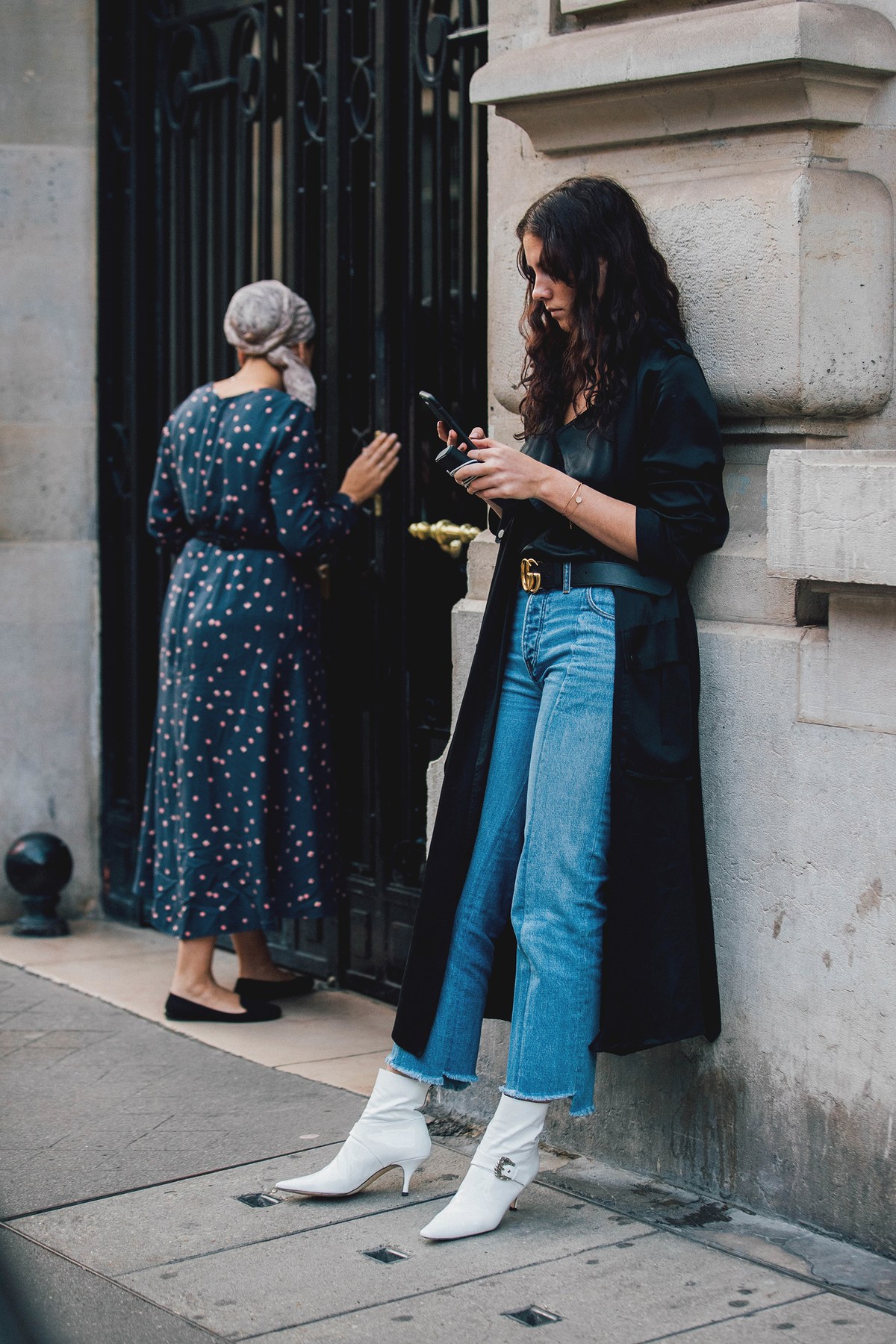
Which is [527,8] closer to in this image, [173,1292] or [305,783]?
[305,783]

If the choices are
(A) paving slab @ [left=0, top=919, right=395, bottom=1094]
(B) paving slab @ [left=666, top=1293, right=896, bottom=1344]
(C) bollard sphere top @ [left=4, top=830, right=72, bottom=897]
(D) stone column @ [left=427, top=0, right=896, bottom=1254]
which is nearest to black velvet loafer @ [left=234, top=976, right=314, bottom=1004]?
(A) paving slab @ [left=0, top=919, right=395, bottom=1094]

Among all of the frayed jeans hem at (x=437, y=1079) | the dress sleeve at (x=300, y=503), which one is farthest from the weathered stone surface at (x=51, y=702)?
the frayed jeans hem at (x=437, y=1079)

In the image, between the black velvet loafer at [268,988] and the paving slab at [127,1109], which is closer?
the paving slab at [127,1109]

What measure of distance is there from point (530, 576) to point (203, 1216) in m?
1.43

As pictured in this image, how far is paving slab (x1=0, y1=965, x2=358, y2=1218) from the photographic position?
402cm

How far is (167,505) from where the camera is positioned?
5.39 m

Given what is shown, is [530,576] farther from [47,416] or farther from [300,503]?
[47,416]

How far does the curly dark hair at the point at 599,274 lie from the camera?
3602mm

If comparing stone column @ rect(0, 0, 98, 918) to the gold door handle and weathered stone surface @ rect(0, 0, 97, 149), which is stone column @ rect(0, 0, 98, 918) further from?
the gold door handle

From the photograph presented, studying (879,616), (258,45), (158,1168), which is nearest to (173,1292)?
(158,1168)

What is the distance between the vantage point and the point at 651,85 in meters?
3.71

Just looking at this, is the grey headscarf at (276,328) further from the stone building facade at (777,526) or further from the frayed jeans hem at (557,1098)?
the frayed jeans hem at (557,1098)

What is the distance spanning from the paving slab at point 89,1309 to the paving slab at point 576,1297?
165 millimetres

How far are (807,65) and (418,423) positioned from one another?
200cm
